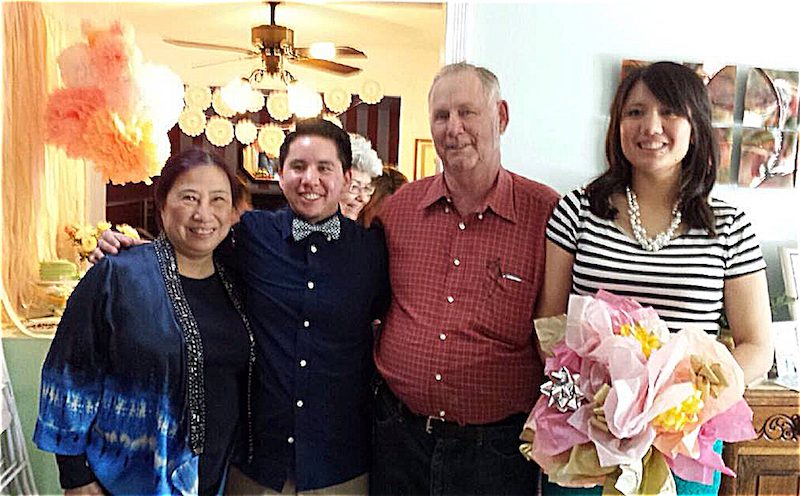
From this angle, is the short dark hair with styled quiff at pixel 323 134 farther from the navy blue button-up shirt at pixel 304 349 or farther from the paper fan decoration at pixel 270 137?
the paper fan decoration at pixel 270 137

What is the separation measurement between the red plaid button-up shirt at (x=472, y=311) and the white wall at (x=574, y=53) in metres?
0.76

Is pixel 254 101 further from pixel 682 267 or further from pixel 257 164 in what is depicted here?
pixel 682 267

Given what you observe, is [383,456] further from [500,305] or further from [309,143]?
[309,143]

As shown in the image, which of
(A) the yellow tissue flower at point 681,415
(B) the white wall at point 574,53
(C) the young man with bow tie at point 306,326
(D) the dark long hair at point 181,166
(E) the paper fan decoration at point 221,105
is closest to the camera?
(A) the yellow tissue flower at point 681,415

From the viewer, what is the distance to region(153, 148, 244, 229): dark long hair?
5.48 ft

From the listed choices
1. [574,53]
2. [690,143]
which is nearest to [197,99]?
[574,53]

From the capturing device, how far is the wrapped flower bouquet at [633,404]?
132cm

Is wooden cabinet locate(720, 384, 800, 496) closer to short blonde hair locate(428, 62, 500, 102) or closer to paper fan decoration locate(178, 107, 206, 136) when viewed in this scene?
short blonde hair locate(428, 62, 500, 102)

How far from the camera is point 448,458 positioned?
179 centimetres

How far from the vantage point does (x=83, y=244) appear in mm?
3023

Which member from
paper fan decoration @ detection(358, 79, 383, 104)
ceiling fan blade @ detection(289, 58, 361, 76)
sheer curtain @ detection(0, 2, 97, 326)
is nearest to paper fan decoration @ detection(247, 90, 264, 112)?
ceiling fan blade @ detection(289, 58, 361, 76)

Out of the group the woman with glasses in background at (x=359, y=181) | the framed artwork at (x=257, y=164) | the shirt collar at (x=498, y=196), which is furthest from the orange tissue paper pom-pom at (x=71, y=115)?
the framed artwork at (x=257, y=164)

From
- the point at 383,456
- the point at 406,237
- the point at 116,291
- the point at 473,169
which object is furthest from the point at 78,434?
the point at 473,169

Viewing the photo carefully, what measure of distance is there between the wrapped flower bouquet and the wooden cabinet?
1.04m
